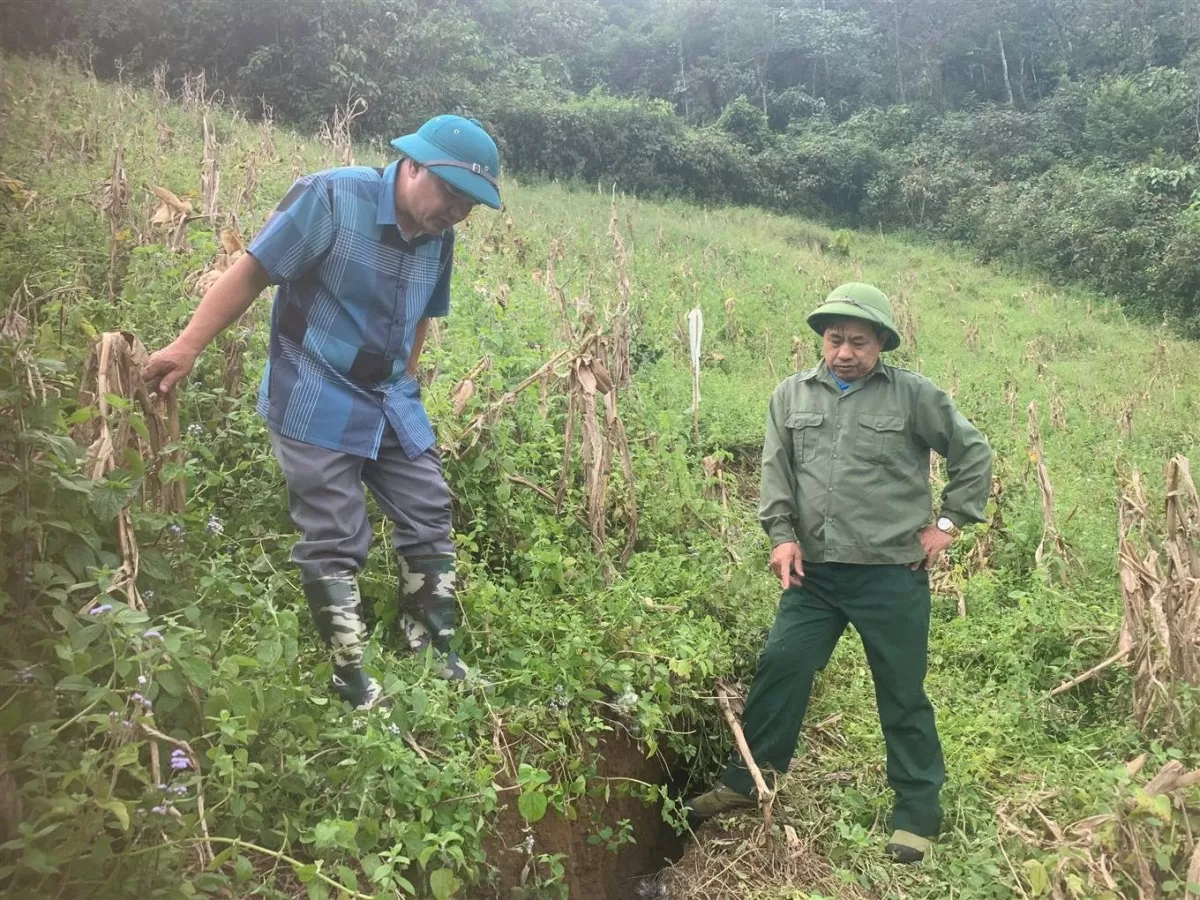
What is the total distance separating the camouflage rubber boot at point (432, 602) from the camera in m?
2.64

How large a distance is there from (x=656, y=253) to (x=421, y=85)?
7.44m

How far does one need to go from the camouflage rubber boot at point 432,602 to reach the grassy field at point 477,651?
115mm

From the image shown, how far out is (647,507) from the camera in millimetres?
4160

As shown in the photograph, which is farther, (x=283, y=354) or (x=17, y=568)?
(x=283, y=354)

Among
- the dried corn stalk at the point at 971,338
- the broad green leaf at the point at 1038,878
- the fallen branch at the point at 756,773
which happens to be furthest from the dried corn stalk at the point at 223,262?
the dried corn stalk at the point at 971,338

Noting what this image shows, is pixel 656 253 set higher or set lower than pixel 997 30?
lower

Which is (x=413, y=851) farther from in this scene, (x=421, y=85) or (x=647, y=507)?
(x=421, y=85)

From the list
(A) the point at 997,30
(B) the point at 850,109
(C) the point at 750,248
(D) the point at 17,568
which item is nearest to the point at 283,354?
(D) the point at 17,568

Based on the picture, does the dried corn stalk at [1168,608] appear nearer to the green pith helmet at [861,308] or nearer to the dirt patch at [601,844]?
the green pith helmet at [861,308]

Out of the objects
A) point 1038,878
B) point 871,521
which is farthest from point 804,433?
point 1038,878

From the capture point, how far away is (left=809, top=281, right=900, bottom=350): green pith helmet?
2699 millimetres

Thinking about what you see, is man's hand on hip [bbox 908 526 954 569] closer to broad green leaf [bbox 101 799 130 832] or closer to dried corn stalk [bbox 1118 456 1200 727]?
dried corn stalk [bbox 1118 456 1200 727]

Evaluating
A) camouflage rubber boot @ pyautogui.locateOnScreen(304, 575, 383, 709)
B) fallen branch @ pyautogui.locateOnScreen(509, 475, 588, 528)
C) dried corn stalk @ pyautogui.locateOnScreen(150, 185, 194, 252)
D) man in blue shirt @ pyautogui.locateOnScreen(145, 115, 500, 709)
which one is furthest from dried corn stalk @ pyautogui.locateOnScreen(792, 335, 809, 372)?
camouflage rubber boot @ pyautogui.locateOnScreen(304, 575, 383, 709)

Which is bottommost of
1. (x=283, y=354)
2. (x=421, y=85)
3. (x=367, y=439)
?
(x=367, y=439)
